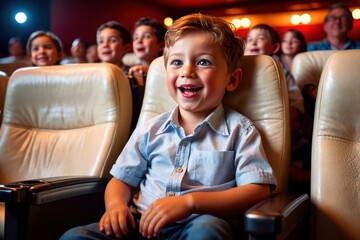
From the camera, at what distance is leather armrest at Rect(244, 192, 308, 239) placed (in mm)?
898

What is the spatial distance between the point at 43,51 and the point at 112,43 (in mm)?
454

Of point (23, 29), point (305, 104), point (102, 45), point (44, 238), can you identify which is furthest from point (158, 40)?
point (23, 29)

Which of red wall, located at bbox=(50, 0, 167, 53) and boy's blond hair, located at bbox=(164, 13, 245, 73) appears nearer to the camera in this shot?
boy's blond hair, located at bbox=(164, 13, 245, 73)

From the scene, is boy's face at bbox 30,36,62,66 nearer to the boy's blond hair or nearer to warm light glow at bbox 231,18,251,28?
the boy's blond hair

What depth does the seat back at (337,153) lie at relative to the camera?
124 cm

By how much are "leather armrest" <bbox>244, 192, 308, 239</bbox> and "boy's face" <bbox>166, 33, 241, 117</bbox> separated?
37cm

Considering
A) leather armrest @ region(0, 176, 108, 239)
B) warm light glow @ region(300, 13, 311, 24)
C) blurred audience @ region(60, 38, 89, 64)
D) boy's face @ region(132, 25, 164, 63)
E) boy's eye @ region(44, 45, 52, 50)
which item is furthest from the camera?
warm light glow @ region(300, 13, 311, 24)

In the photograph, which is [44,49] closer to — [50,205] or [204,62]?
[50,205]

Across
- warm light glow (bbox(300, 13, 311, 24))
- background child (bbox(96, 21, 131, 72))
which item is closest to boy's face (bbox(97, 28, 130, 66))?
background child (bbox(96, 21, 131, 72))

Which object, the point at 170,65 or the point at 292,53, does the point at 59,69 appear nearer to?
the point at 170,65

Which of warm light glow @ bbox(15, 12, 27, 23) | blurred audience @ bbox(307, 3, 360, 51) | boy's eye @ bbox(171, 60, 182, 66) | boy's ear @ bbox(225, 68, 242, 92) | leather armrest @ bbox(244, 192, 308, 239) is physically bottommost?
leather armrest @ bbox(244, 192, 308, 239)

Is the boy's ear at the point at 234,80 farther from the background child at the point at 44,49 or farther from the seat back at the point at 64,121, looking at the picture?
the background child at the point at 44,49

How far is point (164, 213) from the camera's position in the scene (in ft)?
3.62

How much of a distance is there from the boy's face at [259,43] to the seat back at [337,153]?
1.19m
